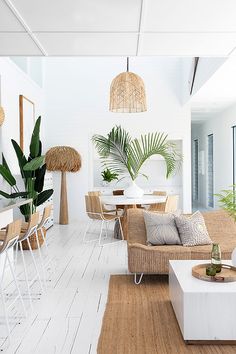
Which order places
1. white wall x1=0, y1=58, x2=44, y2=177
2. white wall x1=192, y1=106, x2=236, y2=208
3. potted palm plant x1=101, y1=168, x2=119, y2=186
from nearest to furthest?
white wall x1=0, y1=58, x2=44, y2=177
potted palm plant x1=101, y1=168, x2=119, y2=186
white wall x1=192, y1=106, x2=236, y2=208

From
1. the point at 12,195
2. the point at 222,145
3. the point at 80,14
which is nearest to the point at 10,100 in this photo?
the point at 12,195

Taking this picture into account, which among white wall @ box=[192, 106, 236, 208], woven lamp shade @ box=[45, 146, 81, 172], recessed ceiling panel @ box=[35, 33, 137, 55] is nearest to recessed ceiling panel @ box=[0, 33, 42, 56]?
recessed ceiling panel @ box=[35, 33, 137, 55]

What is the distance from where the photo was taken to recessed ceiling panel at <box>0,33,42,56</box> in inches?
144

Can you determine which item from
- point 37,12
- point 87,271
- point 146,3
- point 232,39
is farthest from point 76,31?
point 87,271

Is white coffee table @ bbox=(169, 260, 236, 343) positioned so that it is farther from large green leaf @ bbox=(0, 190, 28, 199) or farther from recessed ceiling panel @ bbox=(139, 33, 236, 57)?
large green leaf @ bbox=(0, 190, 28, 199)

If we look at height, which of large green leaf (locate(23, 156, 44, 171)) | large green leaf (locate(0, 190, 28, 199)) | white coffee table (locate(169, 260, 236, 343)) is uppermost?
large green leaf (locate(23, 156, 44, 171))

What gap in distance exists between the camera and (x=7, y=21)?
3283 millimetres

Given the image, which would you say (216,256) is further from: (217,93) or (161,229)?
(217,93)

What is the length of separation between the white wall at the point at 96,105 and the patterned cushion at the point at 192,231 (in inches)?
202

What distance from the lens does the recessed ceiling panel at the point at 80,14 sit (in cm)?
295

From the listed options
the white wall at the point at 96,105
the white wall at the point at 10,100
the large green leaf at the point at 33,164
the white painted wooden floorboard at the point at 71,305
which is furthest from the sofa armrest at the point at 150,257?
the white wall at the point at 96,105

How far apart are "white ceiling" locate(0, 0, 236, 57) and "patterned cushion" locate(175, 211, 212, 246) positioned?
1.79 meters

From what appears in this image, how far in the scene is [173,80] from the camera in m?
9.78

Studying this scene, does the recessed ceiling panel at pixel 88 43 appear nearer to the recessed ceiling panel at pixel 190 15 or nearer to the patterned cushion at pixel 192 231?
the recessed ceiling panel at pixel 190 15
